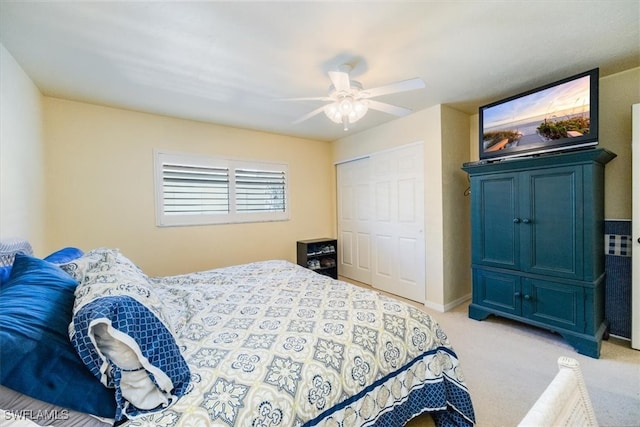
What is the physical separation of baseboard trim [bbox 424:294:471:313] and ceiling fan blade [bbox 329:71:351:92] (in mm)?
2641

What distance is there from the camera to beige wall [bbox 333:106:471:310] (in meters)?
3.11

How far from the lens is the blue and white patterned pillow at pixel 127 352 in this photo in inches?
33.9

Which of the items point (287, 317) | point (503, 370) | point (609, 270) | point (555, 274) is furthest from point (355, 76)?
point (609, 270)

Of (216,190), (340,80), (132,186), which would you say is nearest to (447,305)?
(340,80)

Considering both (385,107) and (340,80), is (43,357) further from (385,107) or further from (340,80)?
(385,107)

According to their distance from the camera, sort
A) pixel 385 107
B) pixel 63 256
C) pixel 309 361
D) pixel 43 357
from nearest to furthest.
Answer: pixel 43 357
pixel 309 361
pixel 63 256
pixel 385 107

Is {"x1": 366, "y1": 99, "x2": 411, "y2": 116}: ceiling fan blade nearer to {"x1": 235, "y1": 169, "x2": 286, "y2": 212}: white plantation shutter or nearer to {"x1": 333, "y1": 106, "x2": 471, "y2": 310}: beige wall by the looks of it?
{"x1": 333, "y1": 106, "x2": 471, "y2": 310}: beige wall

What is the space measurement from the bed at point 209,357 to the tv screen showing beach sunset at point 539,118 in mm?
2127

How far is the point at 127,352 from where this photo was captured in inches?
35.0

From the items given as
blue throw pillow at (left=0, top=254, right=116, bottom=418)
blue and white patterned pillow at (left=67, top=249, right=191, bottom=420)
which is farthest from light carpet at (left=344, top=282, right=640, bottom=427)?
blue throw pillow at (left=0, top=254, right=116, bottom=418)

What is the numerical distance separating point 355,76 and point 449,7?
0.88 m

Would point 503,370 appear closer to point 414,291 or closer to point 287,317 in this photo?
point 414,291

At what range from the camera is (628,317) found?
7.54 ft

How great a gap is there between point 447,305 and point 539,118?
7.09ft
